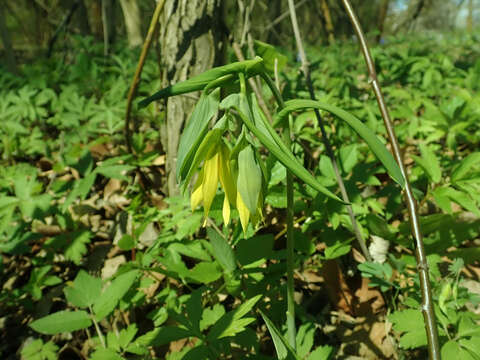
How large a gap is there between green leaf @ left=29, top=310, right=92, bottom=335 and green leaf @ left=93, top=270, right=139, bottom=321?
5cm

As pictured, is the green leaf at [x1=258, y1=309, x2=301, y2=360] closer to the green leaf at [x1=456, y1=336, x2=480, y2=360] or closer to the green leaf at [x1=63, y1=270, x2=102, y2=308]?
the green leaf at [x1=456, y1=336, x2=480, y2=360]

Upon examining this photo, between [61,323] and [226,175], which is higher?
[226,175]

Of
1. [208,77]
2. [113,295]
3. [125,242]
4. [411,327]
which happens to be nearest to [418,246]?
[411,327]

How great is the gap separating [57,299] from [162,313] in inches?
27.6

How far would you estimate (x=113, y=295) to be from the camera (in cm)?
118

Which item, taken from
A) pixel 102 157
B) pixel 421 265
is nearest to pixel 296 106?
pixel 421 265

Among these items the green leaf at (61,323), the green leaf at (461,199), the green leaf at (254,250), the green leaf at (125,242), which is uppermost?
the green leaf at (461,199)

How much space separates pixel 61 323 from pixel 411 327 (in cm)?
109

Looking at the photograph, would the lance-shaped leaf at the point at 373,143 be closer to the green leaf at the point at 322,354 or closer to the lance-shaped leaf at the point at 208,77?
the lance-shaped leaf at the point at 208,77

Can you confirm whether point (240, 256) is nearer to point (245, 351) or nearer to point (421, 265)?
point (245, 351)

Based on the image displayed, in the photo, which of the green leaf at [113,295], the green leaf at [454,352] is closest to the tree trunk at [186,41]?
the green leaf at [113,295]

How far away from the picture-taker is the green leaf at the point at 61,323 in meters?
1.15

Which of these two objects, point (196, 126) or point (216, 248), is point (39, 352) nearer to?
point (216, 248)

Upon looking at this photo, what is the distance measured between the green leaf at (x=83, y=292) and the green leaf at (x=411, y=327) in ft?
3.20
